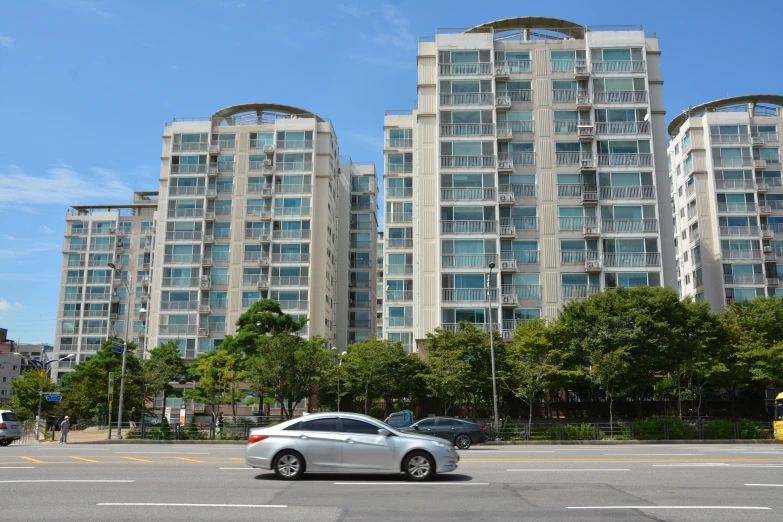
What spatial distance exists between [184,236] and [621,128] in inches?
1698

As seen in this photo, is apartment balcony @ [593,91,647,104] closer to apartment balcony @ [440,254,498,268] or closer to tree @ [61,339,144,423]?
apartment balcony @ [440,254,498,268]

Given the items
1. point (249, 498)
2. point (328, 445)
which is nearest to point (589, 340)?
point (328, 445)

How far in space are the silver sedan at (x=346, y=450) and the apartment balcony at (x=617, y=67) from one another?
4962 cm

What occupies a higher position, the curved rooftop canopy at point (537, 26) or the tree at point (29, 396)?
the curved rooftop canopy at point (537, 26)

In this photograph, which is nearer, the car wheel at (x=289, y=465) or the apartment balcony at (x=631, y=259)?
the car wheel at (x=289, y=465)

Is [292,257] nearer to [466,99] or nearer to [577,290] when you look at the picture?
[466,99]

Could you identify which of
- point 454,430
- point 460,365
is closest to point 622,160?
point 460,365

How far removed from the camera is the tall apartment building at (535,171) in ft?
175

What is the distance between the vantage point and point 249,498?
12414 mm

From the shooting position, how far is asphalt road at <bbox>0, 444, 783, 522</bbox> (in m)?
10.9

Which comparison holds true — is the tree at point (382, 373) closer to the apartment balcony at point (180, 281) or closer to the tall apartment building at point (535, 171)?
the tall apartment building at point (535, 171)

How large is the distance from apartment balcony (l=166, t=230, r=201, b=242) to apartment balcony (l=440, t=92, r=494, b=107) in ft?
96.2

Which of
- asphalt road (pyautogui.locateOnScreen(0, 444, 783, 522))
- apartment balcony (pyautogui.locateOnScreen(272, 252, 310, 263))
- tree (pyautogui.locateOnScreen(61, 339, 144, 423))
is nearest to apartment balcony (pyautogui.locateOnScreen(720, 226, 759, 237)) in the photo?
apartment balcony (pyautogui.locateOnScreen(272, 252, 310, 263))

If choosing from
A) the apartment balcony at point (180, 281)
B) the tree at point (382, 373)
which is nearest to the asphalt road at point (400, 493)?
the tree at point (382, 373)
